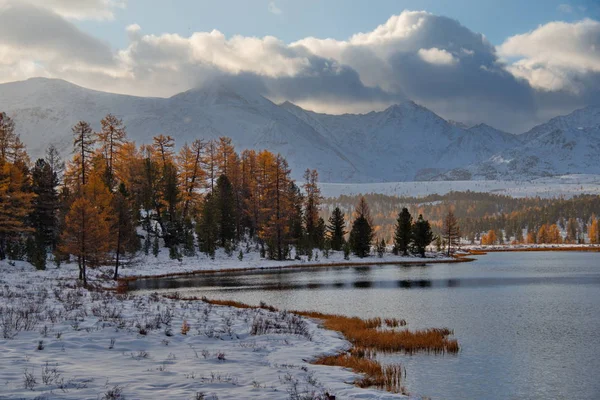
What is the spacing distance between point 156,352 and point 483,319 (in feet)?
60.2

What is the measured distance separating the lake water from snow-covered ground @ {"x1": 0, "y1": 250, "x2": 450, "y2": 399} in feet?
12.5

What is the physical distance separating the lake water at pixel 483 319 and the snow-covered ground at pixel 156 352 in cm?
382

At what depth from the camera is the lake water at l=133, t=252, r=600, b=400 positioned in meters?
15.1

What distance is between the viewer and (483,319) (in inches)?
1042

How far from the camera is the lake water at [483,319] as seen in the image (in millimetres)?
15148

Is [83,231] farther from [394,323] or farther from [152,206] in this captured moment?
[152,206]

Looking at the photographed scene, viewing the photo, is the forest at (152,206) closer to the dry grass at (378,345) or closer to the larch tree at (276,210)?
the larch tree at (276,210)

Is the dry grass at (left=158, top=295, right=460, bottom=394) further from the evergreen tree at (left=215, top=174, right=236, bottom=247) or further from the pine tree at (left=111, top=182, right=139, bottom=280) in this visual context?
the evergreen tree at (left=215, top=174, right=236, bottom=247)

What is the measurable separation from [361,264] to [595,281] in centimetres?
3843

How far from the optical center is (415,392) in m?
14.0

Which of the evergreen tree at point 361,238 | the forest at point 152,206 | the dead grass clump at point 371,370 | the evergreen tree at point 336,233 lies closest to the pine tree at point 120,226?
the forest at point 152,206

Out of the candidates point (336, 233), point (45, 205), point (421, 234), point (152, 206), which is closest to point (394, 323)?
point (45, 205)

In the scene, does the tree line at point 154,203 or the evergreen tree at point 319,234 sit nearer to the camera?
the tree line at point 154,203

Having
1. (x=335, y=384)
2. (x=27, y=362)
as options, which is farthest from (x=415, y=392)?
(x=27, y=362)
